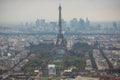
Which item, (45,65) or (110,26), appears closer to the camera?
(45,65)

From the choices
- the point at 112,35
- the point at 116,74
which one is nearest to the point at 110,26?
the point at 112,35

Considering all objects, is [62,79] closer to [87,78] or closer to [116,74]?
[87,78]

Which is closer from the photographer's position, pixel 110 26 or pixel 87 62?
pixel 87 62

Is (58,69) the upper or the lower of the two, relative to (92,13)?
lower

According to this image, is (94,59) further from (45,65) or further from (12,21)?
(12,21)

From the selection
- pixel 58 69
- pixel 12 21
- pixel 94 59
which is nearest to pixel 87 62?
pixel 94 59

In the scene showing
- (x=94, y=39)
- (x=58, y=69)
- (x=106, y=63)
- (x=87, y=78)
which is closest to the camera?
(x=87, y=78)

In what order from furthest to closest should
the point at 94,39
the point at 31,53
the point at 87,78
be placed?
the point at 94,39
the point at 31,53
the point at 87,78

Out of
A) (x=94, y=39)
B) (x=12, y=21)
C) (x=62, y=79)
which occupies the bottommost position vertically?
(x=62, y=79)

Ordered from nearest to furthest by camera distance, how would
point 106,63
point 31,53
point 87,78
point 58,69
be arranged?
point 87,78 → point 58,69 → point 106,63 → point 31,53
